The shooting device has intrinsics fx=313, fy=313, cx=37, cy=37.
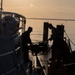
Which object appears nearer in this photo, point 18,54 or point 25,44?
point 18,54

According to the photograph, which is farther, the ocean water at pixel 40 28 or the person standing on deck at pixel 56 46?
the ocean water at pixel 40 28

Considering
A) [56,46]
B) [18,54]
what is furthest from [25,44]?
[18,54]

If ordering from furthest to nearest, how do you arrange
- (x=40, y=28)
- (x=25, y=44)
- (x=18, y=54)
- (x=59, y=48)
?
(x=40, y=28) < (x=59, y=48) < (x=25, y=44) < (x=18, y=54)

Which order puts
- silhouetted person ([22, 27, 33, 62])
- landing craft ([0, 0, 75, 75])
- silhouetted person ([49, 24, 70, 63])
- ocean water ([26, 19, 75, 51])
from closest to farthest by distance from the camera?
landing craft ([0, 0, 75, 75]) → silhouetted person ([22, 27, 33, 62]) → silhouetted person ([49, 24, 70, 63]) → ocean water ([26, 19, 75, 51])

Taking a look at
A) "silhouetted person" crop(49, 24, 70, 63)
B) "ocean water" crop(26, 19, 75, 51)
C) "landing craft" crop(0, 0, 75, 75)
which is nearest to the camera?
"landing craft" crop(0, 0, 75, 75)

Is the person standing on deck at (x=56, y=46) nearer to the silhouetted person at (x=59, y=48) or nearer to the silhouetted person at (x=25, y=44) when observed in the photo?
the silhouetted person at (x=59, y=48)

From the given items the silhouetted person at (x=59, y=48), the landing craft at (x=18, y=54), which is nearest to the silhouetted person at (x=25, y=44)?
the landing craft at (x=18, y=54)

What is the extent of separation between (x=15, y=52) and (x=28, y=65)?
1187mm

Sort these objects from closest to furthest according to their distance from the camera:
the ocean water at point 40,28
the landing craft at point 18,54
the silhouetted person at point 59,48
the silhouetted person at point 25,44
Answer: the landing craft at point 18,54 < the silhouetted person at point 25,44 < the silhouetted person at point 59,48 < the ocean water at point 40,28

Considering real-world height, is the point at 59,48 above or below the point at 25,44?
below

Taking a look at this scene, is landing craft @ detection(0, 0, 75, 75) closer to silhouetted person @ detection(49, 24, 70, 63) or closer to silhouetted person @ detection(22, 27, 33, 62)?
silhouetted person @ detection(49, 24, 70, 63)

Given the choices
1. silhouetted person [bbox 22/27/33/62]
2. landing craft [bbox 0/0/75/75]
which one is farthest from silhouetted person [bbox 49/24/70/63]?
silhouetted person [bbox 22/27/33/62]

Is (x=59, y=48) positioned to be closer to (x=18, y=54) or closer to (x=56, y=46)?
(x=56, y=46)

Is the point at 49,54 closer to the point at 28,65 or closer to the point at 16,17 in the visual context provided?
the point at 28,65
